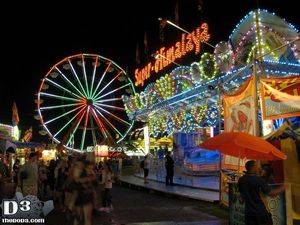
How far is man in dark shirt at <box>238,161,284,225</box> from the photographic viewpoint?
7.20 m

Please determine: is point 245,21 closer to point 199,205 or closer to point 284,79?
point 199,205

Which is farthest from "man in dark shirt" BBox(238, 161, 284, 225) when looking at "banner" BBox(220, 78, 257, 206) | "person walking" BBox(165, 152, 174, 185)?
"person walking" BBox(165, 152, 174, 185)

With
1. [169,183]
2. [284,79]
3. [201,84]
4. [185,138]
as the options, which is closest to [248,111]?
[284,79]

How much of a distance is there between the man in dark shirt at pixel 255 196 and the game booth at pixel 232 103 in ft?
7.05

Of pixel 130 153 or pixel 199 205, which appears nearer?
pixel 199 205

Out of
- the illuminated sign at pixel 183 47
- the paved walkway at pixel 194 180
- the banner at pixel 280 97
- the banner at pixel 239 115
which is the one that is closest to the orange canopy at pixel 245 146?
the banner at pixel 280 97

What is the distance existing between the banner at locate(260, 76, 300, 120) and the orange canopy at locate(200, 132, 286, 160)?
1.95 meters

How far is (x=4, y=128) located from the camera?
3712cm

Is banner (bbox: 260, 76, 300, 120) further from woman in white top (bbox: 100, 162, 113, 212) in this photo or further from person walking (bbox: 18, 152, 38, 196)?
person walking (bbox: 18, 152, 38, 196)

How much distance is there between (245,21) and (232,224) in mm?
13085

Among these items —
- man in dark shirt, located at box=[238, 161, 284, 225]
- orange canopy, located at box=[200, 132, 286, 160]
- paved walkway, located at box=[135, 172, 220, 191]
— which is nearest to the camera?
man in dark shirt, located at box=[238, 161, 284, 225]

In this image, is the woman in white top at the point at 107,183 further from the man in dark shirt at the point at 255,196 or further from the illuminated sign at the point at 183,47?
the illuminated sign at the point at 183,47

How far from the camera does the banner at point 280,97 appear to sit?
10953 millimetres

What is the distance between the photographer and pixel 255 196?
7.30m
